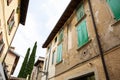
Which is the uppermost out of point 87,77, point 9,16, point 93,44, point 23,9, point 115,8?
point 23,9

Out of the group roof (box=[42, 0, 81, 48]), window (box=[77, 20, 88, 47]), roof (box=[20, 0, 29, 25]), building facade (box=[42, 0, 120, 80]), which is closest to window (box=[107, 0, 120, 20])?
building facade (box=[42, 0, 120, 80])

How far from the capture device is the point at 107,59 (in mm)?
4906

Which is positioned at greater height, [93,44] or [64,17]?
[64,17]

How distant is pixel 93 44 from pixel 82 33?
1.29 m

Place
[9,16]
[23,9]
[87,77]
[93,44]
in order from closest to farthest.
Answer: [93,44] < [87,77] < [9,16] < [23,9]

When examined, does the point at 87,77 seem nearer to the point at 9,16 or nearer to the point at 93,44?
the point at 93,44

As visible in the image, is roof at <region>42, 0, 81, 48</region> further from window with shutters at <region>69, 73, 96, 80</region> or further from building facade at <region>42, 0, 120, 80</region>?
window with shutters at <region>69, 73, 96, 80</region>

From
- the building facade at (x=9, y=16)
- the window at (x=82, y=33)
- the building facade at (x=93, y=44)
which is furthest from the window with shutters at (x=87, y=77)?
the building facade at (x=9, y=16)

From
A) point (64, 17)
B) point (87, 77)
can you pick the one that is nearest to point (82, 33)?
point (87, 77)

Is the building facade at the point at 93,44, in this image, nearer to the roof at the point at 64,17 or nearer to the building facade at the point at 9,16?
the roof at the point at 64,17

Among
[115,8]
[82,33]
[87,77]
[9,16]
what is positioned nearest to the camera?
[115,8]

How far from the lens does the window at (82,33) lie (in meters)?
6.71

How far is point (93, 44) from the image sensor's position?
19.6ft

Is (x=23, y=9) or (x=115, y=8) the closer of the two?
(x=115, y=8)
